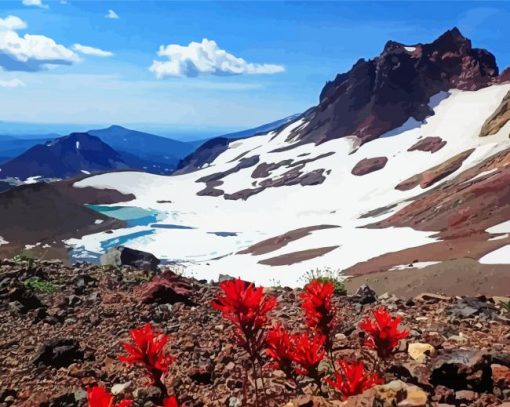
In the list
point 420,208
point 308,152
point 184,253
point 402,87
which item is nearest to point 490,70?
point 402,87

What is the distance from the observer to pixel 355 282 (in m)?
27.0

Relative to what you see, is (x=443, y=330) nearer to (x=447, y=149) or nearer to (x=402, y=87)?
(x=447, y=149)

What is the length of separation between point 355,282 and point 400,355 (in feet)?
69.4

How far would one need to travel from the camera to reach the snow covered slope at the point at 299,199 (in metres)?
42.7

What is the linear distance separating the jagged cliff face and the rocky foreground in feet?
372

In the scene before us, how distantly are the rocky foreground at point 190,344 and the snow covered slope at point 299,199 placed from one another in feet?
73.0

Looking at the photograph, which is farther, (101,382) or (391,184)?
(391,184)

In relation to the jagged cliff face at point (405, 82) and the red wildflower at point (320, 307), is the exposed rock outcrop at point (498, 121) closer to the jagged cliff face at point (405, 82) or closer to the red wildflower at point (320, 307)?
the jagged cliff face at point (405, 82)

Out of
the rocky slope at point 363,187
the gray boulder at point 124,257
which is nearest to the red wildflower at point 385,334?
the rocky slope at point 363,187

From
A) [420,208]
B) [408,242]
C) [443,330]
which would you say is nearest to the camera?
[443,330]

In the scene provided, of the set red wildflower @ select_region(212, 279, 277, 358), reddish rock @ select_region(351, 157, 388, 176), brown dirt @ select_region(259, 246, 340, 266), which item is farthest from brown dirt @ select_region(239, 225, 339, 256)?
red wildflower @ select_region(212, 279, 277, 358)

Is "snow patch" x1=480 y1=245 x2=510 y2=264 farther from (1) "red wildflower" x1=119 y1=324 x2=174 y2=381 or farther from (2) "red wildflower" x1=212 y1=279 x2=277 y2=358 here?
(1) "red wildflower" x1=119 y1=324 x2=174 y2=381

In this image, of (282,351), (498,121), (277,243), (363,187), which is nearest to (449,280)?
(282,351)

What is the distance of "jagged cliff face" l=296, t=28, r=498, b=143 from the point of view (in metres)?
123
